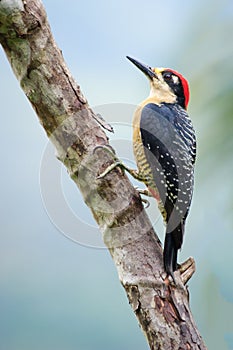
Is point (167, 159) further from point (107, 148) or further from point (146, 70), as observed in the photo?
point (146, 70)

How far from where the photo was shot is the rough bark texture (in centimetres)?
117

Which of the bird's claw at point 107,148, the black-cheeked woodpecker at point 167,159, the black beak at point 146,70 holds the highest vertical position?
the black beak at point 146,70

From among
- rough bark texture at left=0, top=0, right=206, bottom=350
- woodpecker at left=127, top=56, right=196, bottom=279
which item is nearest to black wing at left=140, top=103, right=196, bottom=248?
woodpecker at left=127, top=56, right=196, bottom=279

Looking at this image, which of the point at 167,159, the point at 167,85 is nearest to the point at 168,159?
the point at 167,159

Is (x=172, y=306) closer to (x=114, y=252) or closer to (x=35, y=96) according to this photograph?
(x=114, y=252)

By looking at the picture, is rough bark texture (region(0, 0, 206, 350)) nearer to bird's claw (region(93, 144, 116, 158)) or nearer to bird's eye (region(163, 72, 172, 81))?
bird's claw (region(93, 144, 116, 158))

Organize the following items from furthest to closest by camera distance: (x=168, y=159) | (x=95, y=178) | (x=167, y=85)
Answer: (x=167, y=85)
(x=168, y=159)
(x=95, y=178)

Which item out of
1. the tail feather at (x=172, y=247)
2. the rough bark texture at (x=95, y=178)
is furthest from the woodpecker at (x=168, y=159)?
the rough bark texture at (x=95, y=178)

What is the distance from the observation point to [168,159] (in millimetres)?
1406

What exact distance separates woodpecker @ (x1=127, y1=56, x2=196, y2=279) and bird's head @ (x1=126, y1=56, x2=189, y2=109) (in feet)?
0.30

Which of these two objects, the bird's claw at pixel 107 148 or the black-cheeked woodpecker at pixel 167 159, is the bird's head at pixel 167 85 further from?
the bird's claw at pixel 107 148

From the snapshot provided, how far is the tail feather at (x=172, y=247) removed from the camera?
1240mm

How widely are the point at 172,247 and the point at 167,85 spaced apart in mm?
633

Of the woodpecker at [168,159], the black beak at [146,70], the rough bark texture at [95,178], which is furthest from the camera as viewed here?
the black beak at [146,70]
